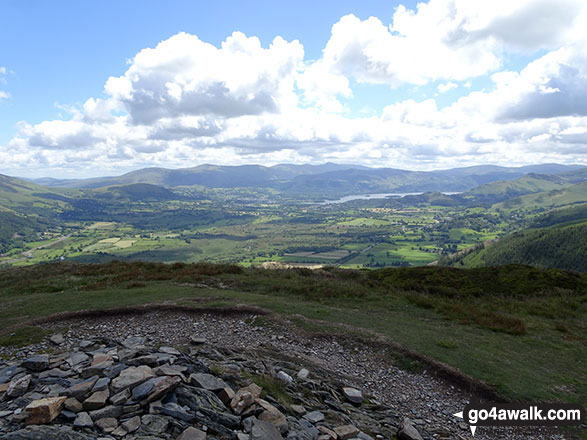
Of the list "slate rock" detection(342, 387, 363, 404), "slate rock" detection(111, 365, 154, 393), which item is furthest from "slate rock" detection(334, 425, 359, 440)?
"slate rock" detection(111, 365, 154, 393)

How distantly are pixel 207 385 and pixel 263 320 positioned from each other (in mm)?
9548

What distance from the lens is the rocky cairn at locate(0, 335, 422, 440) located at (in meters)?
7.68

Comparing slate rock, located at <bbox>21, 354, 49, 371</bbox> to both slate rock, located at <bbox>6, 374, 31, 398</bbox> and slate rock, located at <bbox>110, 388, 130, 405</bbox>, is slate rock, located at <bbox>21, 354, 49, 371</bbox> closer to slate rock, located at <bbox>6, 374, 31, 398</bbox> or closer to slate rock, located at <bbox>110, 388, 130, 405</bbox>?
slate rock, located at <bbox>6, 374, 31, 398</bbox>

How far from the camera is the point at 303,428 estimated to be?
9133 mm

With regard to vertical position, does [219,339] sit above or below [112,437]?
below

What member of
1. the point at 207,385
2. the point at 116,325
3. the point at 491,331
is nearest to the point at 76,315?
the point at 116,325

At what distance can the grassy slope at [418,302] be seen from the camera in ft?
51.8

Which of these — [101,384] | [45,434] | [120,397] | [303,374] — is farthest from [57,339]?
[303,374]

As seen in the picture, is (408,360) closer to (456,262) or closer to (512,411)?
(512,411)

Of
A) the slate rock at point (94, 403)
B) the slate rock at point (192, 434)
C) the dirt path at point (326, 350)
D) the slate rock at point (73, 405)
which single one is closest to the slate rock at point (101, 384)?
the slate rock at point (94, 403)

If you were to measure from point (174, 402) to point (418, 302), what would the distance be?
21.7 meters

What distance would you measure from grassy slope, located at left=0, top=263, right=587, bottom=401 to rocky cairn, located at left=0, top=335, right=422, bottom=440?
23.2ft

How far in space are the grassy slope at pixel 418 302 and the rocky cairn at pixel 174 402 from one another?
7.07m

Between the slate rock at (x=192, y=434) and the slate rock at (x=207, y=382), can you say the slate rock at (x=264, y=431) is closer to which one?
the slate rock at (x=192, y=434)
